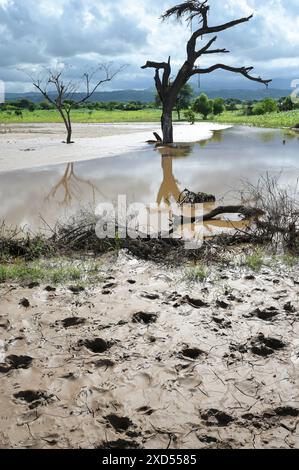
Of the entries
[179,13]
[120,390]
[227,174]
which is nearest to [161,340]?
[120,390]

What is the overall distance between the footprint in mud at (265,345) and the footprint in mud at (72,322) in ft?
5.63

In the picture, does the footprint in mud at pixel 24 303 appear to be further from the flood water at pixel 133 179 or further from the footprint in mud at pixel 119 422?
the flood water at pixel 133 179

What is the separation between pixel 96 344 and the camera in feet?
14.4

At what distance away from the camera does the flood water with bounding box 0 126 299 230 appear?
35.8 feet

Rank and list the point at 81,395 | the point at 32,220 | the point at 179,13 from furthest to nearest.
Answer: the point at 179,13, the point at 32,220, the point at 81,395

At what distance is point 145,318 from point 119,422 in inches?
65.2

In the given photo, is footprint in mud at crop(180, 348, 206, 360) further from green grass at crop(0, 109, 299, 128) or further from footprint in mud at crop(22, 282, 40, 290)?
green grass at crop(0, 109, 299, 128)

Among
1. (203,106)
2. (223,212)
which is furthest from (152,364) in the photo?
(203,106)

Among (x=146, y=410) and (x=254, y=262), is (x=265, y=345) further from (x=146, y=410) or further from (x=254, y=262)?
(x=254, y=262)

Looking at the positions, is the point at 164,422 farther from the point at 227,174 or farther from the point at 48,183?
the point at 227,174

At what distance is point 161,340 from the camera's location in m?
4.42

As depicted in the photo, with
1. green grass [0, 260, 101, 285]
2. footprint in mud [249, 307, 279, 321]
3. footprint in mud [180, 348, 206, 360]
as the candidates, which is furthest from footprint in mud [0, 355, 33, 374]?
Answer: footprint in mud [249, 307, 279, 321]
